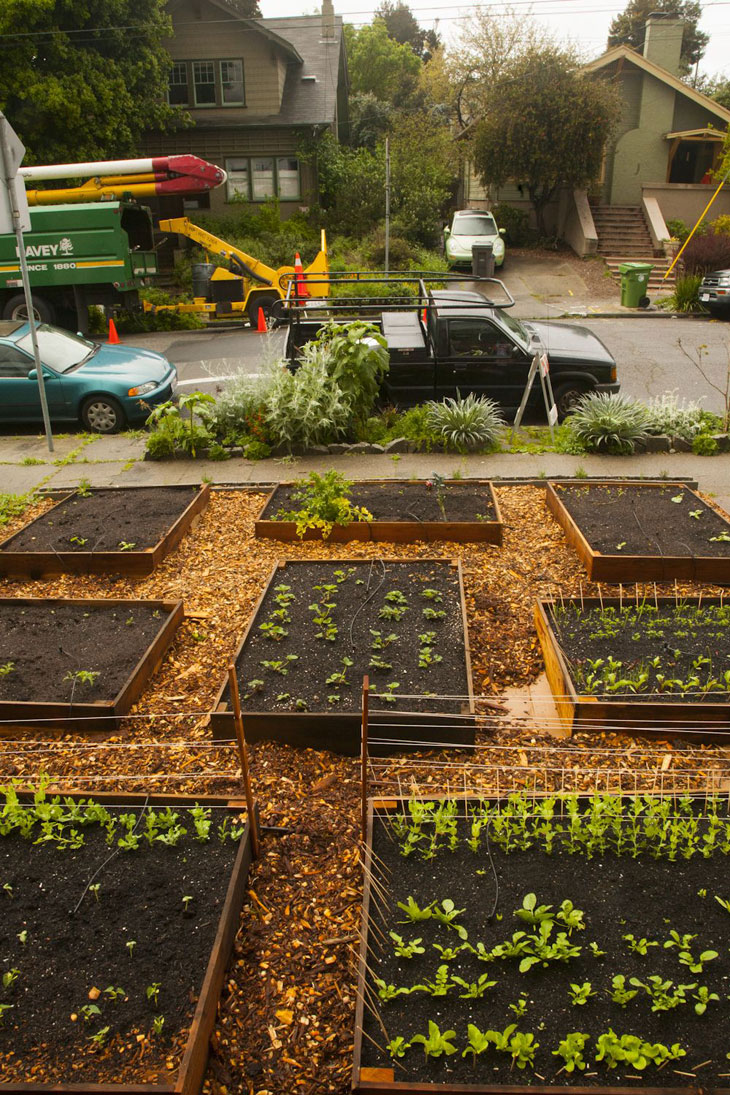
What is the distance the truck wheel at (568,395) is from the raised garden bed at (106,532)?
4.69 meters

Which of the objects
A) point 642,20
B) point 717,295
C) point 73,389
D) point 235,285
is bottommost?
point 73,389

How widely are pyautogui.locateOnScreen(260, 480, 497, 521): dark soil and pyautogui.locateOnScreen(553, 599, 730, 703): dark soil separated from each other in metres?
1.87

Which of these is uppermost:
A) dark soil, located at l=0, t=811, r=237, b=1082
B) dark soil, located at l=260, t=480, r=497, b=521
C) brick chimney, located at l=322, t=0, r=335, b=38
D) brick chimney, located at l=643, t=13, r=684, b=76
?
brick chimney, located at l=322, t=0, r=335, b=38

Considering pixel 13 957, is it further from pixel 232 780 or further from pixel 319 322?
pixel 319 322

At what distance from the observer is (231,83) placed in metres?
27.9

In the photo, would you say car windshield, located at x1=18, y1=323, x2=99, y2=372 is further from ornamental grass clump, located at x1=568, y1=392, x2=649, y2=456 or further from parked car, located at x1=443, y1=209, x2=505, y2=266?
parked car, located at x1=443, y1=209, x2=505, y2=266

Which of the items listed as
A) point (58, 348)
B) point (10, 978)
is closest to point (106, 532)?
point (10, 978)

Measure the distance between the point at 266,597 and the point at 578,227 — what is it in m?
25.6

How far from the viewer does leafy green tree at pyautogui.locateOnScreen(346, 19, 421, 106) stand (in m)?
47.9

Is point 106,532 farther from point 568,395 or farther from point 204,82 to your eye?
point 204,82

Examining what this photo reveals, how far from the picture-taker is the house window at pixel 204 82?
2781 cm

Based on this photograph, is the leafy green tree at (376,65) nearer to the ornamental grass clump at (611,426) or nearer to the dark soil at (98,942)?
the ornamental grass clump at (611,426)

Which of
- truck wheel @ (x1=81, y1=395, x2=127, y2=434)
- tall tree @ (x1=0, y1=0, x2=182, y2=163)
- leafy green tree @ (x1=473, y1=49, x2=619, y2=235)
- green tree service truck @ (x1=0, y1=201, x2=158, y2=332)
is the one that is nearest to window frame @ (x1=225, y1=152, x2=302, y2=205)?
tall tree @ (x1=0, y1=0, x2=182, y2=163)

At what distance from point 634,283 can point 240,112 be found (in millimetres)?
14824
